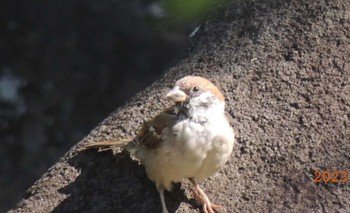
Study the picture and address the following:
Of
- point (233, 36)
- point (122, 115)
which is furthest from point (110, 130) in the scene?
point (233, 36)

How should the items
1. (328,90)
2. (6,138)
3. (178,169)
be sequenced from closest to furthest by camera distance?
(178,169) < (328,90) < (6,138)

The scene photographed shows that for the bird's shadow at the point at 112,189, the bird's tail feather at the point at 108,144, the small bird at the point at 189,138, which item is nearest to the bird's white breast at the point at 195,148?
the small bird at the point at 189,138

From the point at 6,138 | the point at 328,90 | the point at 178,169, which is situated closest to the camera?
the point at 178,169

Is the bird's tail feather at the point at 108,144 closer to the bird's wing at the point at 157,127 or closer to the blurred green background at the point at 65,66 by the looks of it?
the bird's wing at the point at 157,127

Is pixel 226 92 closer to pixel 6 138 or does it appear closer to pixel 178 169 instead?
pixel 178 169

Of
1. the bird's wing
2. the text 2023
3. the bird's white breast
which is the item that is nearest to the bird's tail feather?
the bird's wing

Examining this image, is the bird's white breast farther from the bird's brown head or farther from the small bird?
the bird's brown head
